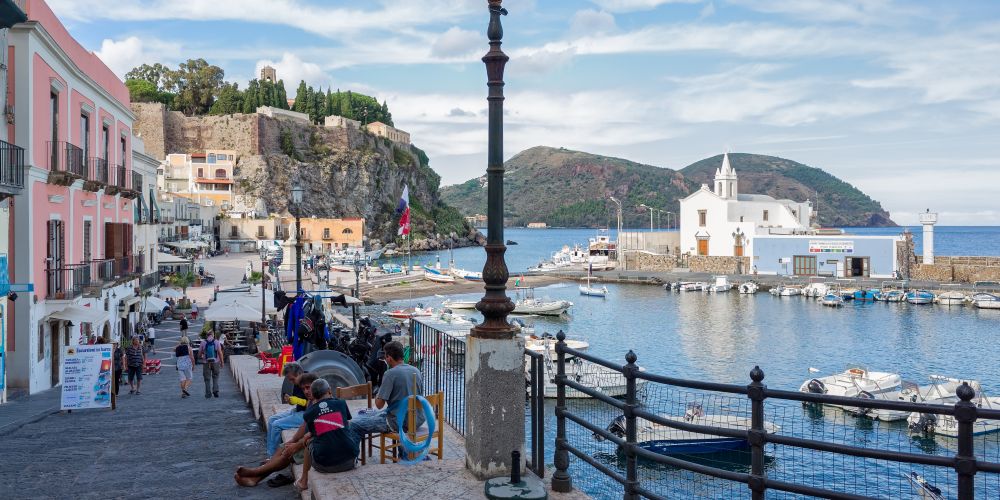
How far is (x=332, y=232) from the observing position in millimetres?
108438

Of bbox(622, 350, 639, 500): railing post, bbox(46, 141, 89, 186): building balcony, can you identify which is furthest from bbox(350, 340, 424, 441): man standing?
bbox(46, 141, 89, 186): building balcony

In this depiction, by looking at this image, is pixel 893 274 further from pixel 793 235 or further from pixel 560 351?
pixel 560 351

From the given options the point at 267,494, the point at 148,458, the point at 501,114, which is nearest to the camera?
the point at 501,114

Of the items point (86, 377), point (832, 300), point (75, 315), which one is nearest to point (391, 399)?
point (86, 377)

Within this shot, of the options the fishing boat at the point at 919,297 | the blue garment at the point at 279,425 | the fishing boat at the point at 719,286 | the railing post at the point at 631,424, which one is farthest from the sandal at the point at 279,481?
the fishing boat at the point at 719,286

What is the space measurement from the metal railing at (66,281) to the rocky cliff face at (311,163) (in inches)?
3208

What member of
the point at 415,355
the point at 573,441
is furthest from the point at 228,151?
the point at 415,355

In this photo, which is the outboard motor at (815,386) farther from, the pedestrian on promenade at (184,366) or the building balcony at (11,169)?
the building balcony at (11,169)

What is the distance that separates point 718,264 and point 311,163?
6637 cm

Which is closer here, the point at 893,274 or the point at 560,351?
the point at 560,351

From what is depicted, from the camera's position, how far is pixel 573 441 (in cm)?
2269

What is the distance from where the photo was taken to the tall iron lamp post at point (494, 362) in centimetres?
629

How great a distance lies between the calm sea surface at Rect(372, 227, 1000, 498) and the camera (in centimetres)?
1931

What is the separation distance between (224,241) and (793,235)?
6717cm
